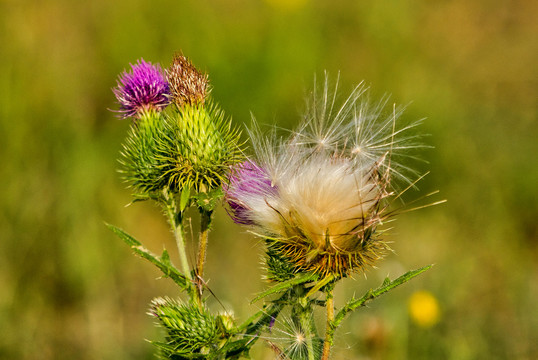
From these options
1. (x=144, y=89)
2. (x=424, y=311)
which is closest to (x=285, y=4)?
(x=424, y=311)

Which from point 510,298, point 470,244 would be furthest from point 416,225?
point 510,298

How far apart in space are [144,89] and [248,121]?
376 cm

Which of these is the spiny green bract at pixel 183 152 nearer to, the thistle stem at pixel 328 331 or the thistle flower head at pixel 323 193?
the thistle flower head at pixel 323 193

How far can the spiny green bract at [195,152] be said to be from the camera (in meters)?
2.43

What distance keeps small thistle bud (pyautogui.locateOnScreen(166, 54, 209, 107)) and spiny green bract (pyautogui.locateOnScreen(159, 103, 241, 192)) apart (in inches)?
1.2

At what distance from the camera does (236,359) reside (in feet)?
7.39

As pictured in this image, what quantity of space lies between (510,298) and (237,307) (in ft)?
6.64

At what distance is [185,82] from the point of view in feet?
8.23

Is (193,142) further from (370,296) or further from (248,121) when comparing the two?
(248,121)

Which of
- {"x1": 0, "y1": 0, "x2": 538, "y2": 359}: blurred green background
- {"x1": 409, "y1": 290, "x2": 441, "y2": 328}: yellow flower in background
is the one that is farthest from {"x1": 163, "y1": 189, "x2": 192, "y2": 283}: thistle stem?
{"x1": 409, "y1": 290, "x2": 441, "y2": 328}: yellow flower in background

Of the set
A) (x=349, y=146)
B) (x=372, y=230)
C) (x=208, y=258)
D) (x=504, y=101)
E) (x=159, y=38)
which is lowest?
(x=372, y=230)

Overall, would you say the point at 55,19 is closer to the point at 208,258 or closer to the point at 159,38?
the point at 159,38

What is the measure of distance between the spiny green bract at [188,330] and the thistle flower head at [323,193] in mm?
312

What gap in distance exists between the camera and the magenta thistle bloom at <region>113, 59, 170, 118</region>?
106 inches
